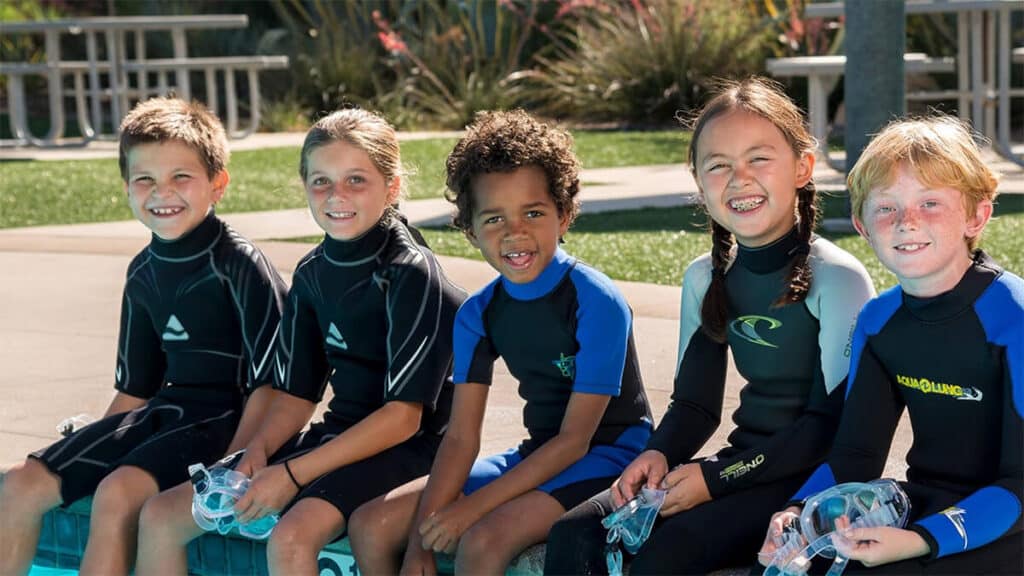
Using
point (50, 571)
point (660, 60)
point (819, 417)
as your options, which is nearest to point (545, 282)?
point (819, 417)

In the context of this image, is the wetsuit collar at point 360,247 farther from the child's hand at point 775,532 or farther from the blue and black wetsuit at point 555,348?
the child's hand at point 775,532

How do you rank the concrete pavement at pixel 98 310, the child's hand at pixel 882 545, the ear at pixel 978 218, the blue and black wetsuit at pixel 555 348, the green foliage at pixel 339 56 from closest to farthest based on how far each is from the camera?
1. the child's hand at pixel 882 545
2. the ear at pixel 978 218
3. the blue and black wetsuit at pixel 555 348
4. the concrete pavement at pixel 98 310
5. the green foliage at pixel 339 56

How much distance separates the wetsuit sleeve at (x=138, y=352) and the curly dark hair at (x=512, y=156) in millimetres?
1129

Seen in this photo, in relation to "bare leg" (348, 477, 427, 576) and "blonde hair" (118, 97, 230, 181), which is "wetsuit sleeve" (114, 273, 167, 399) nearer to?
"blonde hair" (118, 97, 230, 181)

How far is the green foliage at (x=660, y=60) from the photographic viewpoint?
17656mm

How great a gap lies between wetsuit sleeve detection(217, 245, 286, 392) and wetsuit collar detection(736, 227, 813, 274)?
1395mm

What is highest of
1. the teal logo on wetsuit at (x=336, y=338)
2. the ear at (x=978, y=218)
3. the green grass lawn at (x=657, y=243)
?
the ear at (x=978, y=218)

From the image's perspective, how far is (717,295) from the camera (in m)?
3.47

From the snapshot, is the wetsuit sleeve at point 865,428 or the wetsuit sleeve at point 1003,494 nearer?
the wetsuit sleeve at point 1003,494

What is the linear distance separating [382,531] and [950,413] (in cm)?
131

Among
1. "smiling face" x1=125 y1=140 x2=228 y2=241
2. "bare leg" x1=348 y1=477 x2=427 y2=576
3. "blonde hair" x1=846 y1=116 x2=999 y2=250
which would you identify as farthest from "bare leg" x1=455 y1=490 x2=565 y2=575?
"smiling face" x1=125 y1=140 x2=228 y2=241

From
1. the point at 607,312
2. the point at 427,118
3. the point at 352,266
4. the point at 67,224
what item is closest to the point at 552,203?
the point at 607,312

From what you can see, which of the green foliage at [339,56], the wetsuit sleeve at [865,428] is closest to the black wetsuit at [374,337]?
the wetsuit sleeve at [865,428]

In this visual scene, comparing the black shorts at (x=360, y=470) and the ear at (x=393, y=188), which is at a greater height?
the ear at (x=393, y=188)
